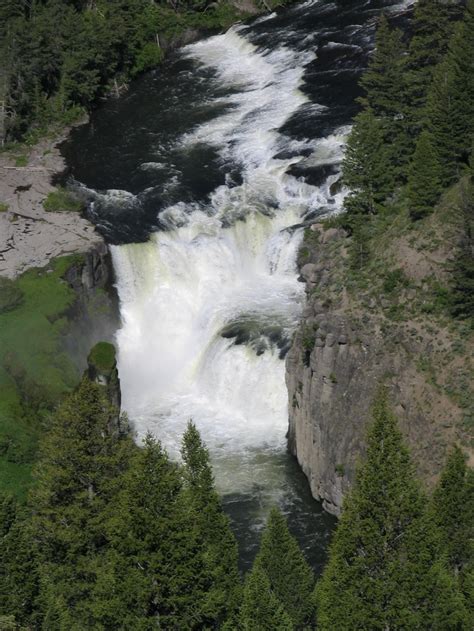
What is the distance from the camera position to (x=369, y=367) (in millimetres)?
61312

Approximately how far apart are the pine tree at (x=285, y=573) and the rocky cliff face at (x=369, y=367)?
10982mm

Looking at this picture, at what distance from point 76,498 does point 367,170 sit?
1294 inches

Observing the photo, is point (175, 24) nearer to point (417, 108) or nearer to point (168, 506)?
point (417, 108)

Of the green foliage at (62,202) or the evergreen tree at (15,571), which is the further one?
the green foliage at (62,202)

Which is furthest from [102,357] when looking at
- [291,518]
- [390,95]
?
[390,95]

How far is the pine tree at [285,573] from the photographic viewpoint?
157 ft

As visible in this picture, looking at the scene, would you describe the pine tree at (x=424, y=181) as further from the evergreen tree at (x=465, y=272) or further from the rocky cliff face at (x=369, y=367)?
the evergreen tree at (x=465, y=272)

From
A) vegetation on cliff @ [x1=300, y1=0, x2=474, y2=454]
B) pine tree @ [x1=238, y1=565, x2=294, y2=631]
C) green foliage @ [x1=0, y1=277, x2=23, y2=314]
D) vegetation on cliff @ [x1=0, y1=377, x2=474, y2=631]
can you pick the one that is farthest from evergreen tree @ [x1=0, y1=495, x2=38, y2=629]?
green foliage @ [x1=0, y1=277, x2=23, y2=314]

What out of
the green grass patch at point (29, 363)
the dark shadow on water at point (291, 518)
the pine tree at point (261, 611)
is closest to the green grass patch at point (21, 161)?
the green grass patch at point (29, 363)

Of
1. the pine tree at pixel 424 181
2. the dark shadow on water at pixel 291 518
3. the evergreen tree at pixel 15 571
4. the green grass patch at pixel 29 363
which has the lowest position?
the dark shadow on water at pixel 291 518

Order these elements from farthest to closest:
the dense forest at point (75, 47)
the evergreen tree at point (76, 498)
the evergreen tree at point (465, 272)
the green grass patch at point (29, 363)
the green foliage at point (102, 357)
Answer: the dense forest at point (75, 47) → the green foliage at point (102, 357) → the green grass patch at point (29, 363) → the evergreen tree at point (465, 272) → the evergreen tree at point (76, 498)

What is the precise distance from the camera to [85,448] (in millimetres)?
45156

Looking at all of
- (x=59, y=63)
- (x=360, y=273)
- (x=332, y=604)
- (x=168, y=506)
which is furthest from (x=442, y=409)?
(x=59, y=63)

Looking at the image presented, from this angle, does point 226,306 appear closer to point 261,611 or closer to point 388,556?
point 388,556
